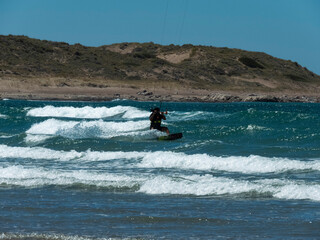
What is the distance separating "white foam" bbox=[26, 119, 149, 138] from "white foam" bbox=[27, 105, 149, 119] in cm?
1093

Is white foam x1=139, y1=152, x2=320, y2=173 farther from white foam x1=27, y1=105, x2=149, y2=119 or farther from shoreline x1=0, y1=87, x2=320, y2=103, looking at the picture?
shoreline x1=0, y1=87, x2=320, y2=103

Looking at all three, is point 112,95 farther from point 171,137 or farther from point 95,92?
point 171,137

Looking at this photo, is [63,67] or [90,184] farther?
[63,67]

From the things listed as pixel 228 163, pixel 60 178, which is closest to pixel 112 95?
pixel 228 163

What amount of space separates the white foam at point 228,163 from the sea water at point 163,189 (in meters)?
0.03

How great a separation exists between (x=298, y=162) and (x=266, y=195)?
5068 millimetres

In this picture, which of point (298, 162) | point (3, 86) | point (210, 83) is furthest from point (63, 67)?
point (298, 162)

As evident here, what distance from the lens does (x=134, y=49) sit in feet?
417

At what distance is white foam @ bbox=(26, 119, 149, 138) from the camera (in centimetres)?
3170

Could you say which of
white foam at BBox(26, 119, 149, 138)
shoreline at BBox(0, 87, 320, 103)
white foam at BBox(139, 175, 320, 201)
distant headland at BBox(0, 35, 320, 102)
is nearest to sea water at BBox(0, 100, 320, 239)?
white foam at BBox(139, 175, 320, 201)

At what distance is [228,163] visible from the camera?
59.5ft

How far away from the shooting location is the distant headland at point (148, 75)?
78.0 metres

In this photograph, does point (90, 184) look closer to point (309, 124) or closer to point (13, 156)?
point (13, 156)

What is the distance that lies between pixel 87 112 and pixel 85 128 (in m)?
18.0
